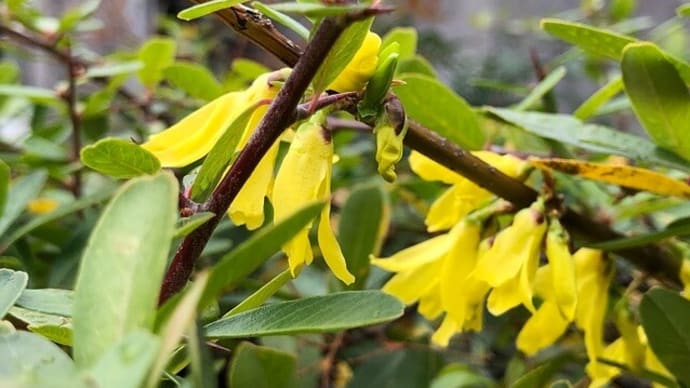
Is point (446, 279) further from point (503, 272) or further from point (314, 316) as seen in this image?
point (314, 316)

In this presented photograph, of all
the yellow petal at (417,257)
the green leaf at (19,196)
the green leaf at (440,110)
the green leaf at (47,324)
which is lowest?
the green leaf at (19,196)

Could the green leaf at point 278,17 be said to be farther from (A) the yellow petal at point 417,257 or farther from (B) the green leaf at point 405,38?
(B) the green leaf at point 405,38

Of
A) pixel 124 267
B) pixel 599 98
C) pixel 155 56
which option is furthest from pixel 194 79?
pixel 124 267

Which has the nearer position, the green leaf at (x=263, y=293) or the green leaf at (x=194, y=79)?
the green leaf at (x=263, y=293)

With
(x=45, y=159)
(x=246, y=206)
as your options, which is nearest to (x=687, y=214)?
(x=246, y=206)

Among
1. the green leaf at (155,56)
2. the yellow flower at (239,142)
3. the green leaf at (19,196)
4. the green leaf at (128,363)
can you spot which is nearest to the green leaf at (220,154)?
the yellow flower at (239,142)

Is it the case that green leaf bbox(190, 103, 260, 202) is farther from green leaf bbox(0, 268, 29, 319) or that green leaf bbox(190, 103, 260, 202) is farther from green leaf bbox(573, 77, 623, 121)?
green leaf bbox(573, 77, 623, 121)

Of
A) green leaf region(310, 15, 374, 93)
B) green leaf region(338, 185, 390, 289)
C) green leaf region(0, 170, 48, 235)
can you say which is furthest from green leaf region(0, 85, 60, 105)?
green leaf region(310, 15, 374, 93)
